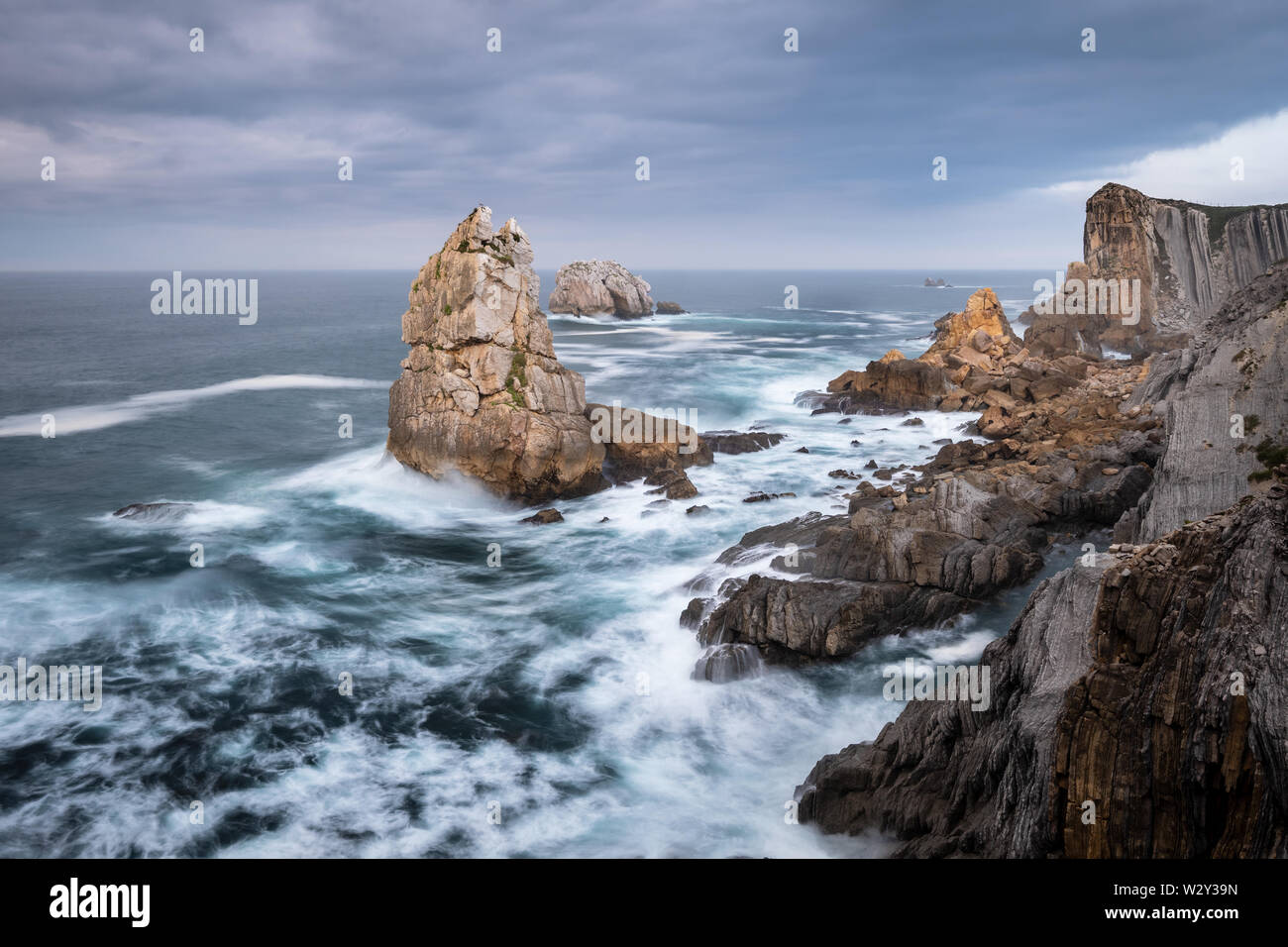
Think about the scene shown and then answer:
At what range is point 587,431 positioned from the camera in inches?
1539

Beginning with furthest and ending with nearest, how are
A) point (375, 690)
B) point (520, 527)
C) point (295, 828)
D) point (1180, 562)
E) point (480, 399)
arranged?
point (480, 399)
point (520, 527)
point (375, 690)
point (295, 828)
point (1180, 562)

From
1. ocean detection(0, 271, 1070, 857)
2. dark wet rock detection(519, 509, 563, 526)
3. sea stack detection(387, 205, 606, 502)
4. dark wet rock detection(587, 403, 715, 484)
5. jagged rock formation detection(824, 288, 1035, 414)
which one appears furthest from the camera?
jagged rock formation detection(824, 288, 1035, 414)

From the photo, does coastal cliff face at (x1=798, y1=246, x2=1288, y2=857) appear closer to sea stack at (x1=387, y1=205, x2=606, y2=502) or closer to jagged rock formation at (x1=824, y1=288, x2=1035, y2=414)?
sea stack at (x1=387, y1=205, x2=606, y2=502)

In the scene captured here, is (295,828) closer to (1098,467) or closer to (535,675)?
(535,675)

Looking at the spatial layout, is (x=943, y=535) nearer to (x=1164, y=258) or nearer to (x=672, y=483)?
(x=672, y=483)

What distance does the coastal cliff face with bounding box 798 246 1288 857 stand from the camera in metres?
10.3

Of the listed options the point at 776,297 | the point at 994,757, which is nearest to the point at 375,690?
the point at 994,757

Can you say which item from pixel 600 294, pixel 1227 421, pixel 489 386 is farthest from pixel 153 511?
pixel 600 294

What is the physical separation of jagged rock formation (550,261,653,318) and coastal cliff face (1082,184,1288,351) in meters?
70.5

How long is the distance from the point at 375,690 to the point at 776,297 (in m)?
183

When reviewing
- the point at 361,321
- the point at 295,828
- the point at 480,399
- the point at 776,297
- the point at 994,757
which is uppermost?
the point at 776,297

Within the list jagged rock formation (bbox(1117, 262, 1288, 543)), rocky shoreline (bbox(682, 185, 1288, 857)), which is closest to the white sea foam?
rocky shoreline (bbox(682, 185, 1288, 857))

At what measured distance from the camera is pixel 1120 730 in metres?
11.3

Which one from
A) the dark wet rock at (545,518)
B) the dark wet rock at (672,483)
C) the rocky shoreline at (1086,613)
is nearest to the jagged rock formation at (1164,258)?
the rocky shoreline at (1086,613)
